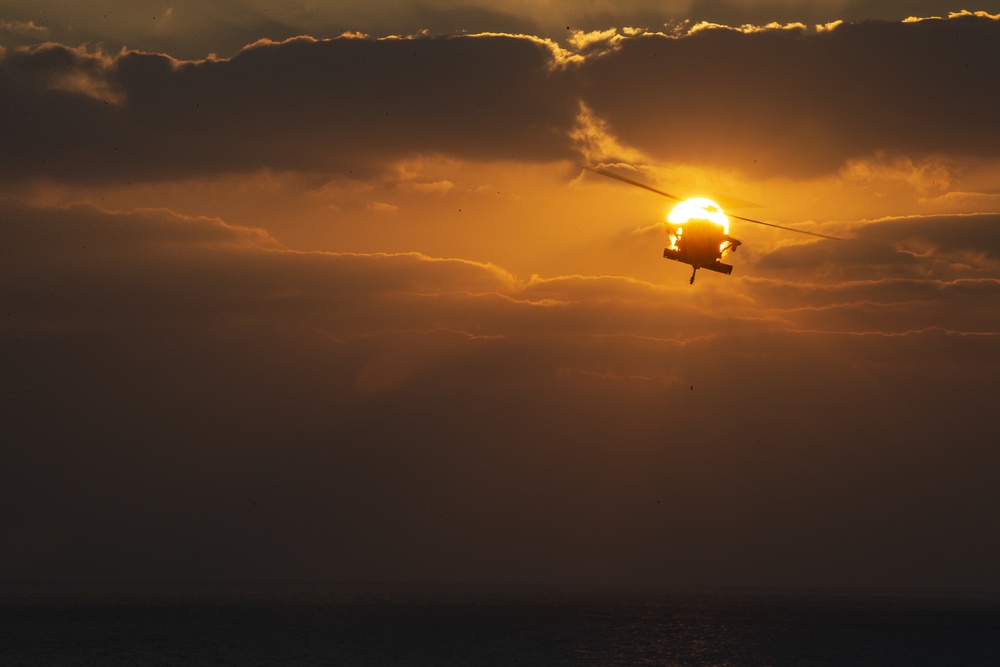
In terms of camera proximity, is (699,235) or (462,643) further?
(462,643)

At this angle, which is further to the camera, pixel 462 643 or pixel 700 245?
pixel 462 643

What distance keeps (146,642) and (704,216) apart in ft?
370

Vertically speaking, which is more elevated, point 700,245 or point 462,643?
point 700,245

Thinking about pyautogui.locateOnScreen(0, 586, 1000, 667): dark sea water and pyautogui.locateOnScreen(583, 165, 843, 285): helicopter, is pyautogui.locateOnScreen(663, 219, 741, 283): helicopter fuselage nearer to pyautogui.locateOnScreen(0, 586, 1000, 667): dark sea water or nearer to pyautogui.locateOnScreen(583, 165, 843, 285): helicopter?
pyautogui.locateOnScreen(583, 165, 843, 285): helicopter

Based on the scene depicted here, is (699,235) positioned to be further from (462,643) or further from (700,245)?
(462,643)

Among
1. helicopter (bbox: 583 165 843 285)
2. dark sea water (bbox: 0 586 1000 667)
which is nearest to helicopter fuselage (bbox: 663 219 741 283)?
helicopter (bbox: 583 165 843 285)

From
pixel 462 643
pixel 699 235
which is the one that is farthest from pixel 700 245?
pixel 462 643

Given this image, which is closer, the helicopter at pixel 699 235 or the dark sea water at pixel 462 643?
the helicopter at pixel 699 235

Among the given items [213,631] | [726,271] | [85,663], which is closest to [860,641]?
[213,631]

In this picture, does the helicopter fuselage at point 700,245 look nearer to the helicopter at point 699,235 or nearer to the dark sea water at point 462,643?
the helicopter at point 699,235

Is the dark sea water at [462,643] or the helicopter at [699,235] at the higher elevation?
the helicopter at [699,235]

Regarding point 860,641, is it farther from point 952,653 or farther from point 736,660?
point 736,660

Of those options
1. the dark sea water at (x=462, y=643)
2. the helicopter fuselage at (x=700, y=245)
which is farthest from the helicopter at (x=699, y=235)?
the dark sea water at (x=462, y=643)

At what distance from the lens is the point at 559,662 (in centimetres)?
11231
